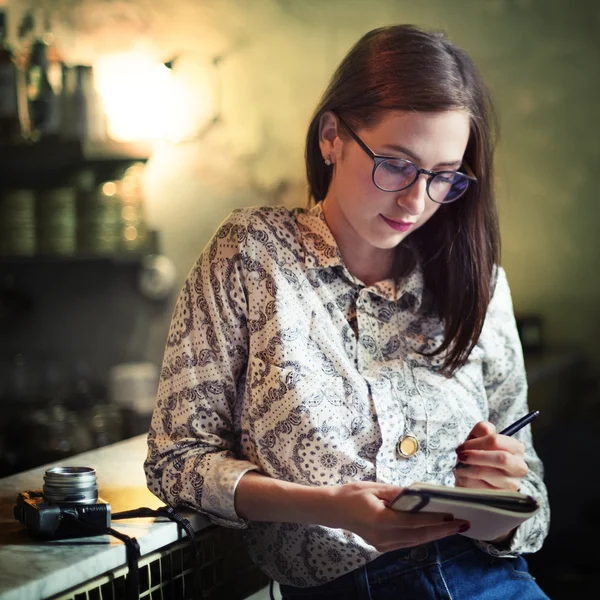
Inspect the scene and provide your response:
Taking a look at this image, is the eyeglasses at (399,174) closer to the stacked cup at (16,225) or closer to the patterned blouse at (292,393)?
the patterned blouse at (292,393)

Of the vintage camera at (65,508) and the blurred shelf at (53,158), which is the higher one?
the blurred shelf at (53,158)

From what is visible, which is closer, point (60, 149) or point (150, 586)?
point (150, 586)

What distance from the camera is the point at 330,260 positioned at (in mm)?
1502

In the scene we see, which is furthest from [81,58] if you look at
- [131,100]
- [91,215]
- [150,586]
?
[150,586]

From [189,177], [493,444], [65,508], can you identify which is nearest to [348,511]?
[493,444]

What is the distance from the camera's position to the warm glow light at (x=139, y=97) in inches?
123

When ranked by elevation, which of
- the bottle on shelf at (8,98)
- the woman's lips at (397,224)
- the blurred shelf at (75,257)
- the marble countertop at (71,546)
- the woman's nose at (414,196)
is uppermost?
the bottle on shelf at (8,98)

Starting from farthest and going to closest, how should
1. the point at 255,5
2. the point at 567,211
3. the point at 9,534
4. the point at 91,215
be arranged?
the point at 255,5 → the point at 567,211 → the point at 91,215 → the point at 9,534

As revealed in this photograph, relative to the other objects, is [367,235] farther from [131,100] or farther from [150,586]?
[131,100]

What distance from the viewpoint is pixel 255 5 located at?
146 inches

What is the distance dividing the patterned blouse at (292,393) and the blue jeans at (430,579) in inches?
1.1

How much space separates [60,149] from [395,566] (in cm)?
197

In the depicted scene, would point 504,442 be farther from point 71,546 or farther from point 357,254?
point 71,546

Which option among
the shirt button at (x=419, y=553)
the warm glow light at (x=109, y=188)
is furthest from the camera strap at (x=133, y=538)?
the warm glow light at (x=109, y=188)
